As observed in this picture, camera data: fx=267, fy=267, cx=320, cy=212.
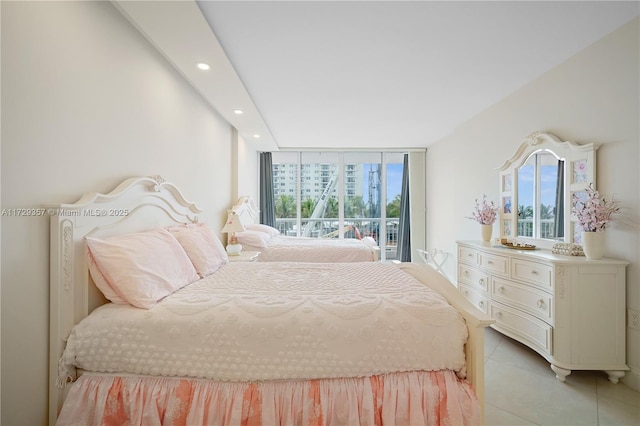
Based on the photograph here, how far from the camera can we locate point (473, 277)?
115 inches

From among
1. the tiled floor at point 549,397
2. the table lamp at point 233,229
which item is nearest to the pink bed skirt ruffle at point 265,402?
the tiled floor at point 549,397

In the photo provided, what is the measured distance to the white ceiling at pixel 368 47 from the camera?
1.75m

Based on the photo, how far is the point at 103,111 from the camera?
5.29 feet

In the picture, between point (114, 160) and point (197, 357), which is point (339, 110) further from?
point (197, 357)

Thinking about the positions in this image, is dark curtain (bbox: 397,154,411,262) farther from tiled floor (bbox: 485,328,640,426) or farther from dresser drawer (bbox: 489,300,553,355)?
tiled floor (bbox: 485,328,640,426)

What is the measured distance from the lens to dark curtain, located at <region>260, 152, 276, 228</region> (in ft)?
18.9

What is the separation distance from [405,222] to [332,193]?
5.59ft

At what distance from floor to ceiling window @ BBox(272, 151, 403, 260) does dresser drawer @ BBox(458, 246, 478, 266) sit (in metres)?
2.71

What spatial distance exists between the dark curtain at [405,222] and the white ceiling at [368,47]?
7.79ft

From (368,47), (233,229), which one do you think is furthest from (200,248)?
(368,47)

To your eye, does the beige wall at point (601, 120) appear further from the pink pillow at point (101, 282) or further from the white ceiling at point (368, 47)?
the pink pillow at point (101, 282)

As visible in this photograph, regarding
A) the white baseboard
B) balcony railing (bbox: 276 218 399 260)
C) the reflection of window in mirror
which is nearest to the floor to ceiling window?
balcony railing (bbox: 276 218 399 260)

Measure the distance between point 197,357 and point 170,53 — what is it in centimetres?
217

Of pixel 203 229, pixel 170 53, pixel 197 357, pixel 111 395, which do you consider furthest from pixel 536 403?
pixel 170 53
